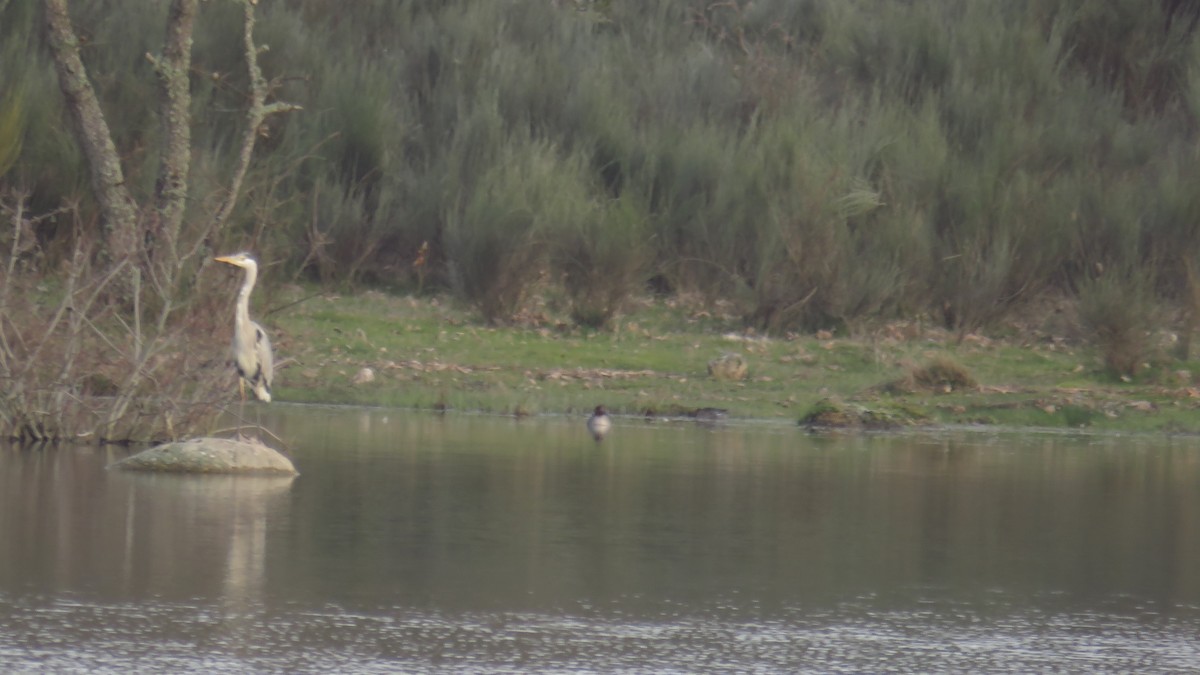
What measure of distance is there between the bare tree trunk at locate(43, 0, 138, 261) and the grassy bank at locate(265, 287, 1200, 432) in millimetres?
2195

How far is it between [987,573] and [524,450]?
16.2 ft

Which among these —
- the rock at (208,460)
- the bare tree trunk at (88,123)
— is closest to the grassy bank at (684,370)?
the bare tree trunk at (88,123)

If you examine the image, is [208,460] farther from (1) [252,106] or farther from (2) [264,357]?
(1) [252,106]

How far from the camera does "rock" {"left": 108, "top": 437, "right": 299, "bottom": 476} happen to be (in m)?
10.8

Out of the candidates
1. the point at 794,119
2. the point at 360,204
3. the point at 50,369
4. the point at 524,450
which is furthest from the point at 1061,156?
the point at 50,369

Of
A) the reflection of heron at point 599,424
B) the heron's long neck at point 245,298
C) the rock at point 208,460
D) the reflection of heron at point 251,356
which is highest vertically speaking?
the heron's long neck at point 245,298

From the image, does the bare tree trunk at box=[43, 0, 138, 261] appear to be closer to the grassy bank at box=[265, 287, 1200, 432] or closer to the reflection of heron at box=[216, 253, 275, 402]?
the grassy bank at box=[265, 287, 1200, 432]

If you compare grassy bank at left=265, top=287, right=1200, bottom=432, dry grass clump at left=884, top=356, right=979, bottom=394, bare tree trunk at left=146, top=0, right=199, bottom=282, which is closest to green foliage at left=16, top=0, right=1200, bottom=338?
bare tree trunk at left=146, top=0, right=199, bottom=282

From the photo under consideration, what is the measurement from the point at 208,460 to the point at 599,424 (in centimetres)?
406

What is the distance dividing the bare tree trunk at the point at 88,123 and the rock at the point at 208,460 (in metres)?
9.20

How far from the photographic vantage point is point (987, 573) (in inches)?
334

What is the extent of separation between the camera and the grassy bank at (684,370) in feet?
53.0

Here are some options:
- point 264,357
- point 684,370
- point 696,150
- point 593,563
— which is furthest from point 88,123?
point 593,563

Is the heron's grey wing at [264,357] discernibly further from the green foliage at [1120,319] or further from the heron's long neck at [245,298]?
the green foliage at [1120,319]
